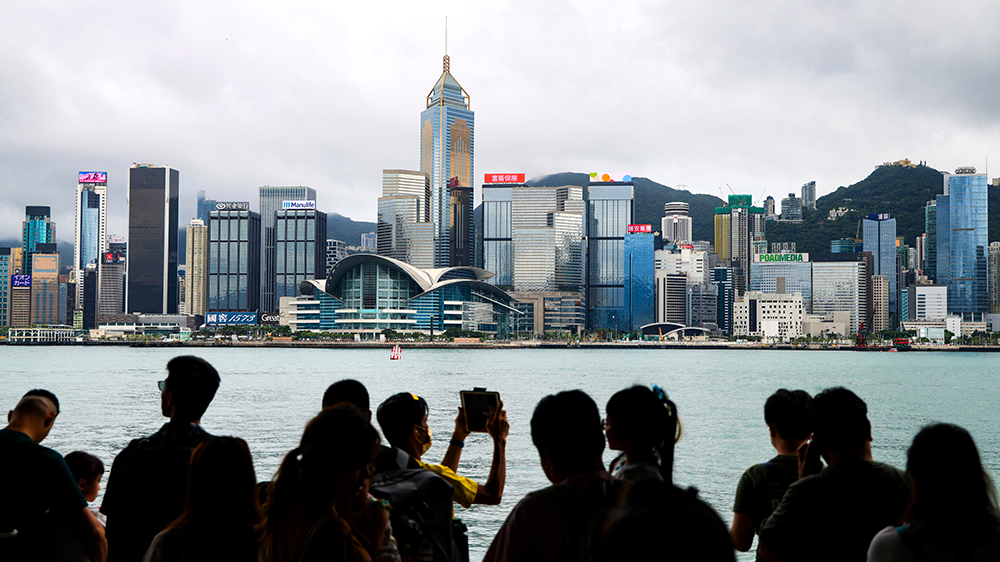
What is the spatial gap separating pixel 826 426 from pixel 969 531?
2.84 ft

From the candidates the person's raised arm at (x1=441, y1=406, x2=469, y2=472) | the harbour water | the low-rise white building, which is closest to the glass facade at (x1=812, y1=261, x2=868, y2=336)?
the low-rise white building

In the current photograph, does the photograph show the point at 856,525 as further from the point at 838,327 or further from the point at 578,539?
the point at 838,327

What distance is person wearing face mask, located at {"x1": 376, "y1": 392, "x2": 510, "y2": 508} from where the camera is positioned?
155 inches

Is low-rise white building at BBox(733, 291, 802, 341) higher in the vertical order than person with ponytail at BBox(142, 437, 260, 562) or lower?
lower

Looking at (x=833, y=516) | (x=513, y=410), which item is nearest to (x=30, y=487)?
(x=833, y=516)

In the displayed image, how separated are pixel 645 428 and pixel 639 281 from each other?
19254 cm

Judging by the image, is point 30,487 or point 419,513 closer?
point 419,513

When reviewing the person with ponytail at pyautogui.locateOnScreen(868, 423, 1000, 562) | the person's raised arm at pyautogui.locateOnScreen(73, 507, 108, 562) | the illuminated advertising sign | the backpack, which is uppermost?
the person with ponytail at pyautogui.locateOnScreen(868, 423, 1000, 562)

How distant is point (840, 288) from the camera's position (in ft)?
644

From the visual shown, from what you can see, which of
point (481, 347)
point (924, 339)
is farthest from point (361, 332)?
point (924, 339)

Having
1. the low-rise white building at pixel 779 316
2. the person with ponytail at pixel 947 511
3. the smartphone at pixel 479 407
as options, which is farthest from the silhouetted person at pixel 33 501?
the low-rise white building at pixel 779 316

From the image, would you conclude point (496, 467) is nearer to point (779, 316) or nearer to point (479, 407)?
point (479, 407)

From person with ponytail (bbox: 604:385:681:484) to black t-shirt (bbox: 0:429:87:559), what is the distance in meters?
2.58

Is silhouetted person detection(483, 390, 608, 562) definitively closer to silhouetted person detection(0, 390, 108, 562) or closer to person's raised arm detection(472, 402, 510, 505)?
person's raised arm detection(472, 402, 510, 505)
